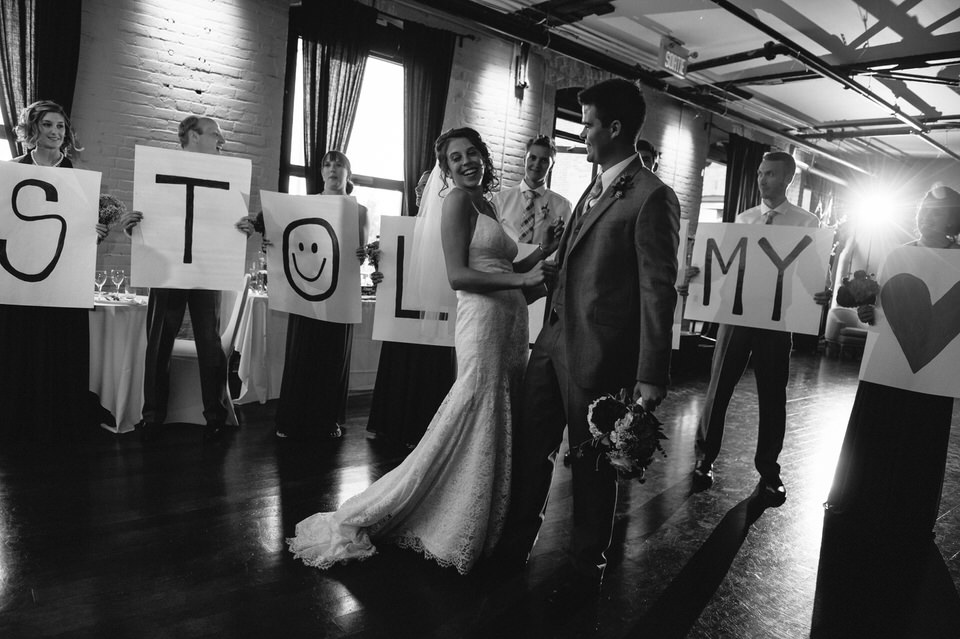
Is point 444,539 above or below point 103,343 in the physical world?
below

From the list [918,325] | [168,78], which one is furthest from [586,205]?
[168,78]

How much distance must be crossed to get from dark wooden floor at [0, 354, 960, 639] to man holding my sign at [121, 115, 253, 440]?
0.64ft

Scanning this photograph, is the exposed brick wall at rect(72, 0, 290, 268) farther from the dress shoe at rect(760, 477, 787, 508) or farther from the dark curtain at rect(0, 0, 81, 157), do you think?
the dress shoe at rect(760, 477, 787, 508)

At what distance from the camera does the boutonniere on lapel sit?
1.97m

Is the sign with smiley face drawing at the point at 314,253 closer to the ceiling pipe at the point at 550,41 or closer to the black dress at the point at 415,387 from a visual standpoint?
the black dress at the point at 415,387

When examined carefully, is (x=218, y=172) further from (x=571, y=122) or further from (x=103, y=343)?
(x=571, y=122)

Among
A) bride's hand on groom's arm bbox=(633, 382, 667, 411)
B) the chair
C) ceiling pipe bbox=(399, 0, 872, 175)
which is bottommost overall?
the chair

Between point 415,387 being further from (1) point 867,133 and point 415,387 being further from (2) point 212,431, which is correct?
(1) point 867,133

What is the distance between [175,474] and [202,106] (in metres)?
3.20

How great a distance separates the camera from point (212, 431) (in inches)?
146

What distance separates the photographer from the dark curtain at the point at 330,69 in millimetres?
5450

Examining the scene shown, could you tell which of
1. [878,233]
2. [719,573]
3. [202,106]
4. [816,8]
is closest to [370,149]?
[202,106]

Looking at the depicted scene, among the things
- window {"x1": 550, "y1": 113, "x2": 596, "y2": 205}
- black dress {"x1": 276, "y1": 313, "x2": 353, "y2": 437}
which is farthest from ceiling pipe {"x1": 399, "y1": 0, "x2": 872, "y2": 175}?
black dress {"x1": 276, "y1": 313, "x2": 353, "y2": 437}

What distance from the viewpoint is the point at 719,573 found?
2.51m
